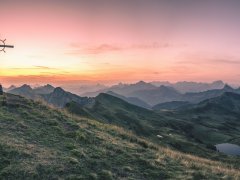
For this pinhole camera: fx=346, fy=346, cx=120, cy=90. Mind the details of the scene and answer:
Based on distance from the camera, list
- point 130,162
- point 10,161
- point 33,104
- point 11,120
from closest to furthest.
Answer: point 10,161 < point 130,162 < point 11,120 < point 33,104

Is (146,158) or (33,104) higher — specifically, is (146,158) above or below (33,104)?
below

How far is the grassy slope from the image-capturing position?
898 inches

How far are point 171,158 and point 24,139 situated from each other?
1227 cm

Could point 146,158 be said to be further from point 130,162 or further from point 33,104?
point 33,104

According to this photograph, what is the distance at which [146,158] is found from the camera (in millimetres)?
28094

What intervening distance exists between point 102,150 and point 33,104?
662 inches

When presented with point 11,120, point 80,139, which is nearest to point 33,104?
point 11,120

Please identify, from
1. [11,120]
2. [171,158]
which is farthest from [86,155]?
[11,120]

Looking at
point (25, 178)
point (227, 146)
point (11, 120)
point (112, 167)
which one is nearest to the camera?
point (25, 178)

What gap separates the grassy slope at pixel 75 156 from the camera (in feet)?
74.8

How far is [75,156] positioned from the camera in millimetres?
25750

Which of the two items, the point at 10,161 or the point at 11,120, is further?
the point at 11,120

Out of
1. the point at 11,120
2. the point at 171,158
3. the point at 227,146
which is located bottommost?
the point at 227,146

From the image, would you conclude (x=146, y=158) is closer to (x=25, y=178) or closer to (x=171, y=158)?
(x=171, y=158)
